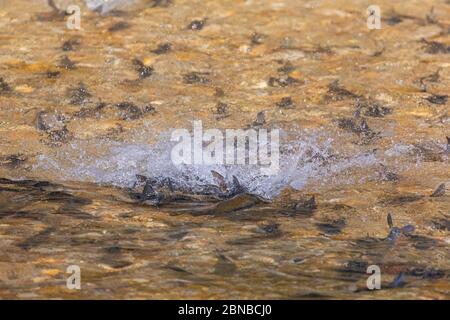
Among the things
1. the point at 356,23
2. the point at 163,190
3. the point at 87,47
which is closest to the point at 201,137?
the point at 163,190

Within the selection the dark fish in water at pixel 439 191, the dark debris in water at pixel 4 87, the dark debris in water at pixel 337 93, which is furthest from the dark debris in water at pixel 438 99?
the dark debris in water at pixel 4 87

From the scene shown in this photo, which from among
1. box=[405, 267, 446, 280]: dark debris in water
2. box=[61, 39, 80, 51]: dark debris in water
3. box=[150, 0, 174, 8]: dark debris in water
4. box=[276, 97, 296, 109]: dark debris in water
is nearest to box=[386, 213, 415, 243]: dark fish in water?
box=[405, 267, 446, 280]: dark debris in water

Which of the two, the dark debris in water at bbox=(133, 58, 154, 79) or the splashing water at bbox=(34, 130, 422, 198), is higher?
the dark debris in water at bbox=(133, 58, 154, 79)

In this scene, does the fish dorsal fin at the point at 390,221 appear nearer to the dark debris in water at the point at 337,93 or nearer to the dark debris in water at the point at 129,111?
the dark debris in water at the point at 337,93

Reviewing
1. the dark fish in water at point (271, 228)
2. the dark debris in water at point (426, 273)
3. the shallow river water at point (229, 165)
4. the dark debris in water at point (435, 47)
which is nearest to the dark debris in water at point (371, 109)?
the shallow river water at point (229, 165)

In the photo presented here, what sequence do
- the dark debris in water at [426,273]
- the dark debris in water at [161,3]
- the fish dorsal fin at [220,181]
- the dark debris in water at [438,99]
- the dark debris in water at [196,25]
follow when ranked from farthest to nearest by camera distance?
1. the dark debris in water at [161,3]
2. the dark debris in water at [196,25]
3. the dark debris in water at [438,99]
4. the fish dorsal fin at [220,181]
5. the dark debris in water at [426,273]

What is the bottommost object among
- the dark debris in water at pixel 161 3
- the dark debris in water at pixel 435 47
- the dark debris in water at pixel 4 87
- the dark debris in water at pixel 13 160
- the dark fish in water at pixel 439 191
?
the dark fish in water at pixel 439 191

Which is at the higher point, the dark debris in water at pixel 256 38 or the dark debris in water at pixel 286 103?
the dark debris in water at pixel 256 38

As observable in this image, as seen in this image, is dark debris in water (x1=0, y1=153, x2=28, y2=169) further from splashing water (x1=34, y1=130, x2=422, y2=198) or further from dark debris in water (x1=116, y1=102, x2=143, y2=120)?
dark debris in water (x1=116, y1=102, x2=143, y2=120)

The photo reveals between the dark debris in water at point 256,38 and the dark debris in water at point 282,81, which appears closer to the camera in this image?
the dark debris in water at point 282,81

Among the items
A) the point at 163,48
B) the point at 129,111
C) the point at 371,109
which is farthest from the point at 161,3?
the point at 371,109

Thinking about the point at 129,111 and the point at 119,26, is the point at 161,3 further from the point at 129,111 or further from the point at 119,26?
the point at 129,111

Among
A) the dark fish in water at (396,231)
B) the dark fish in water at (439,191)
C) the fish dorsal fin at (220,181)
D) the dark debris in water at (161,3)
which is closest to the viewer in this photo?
the dark fish in water at (396,231)

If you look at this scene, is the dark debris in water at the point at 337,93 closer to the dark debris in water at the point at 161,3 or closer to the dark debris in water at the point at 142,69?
the dark debris in water at the point at 142,69
